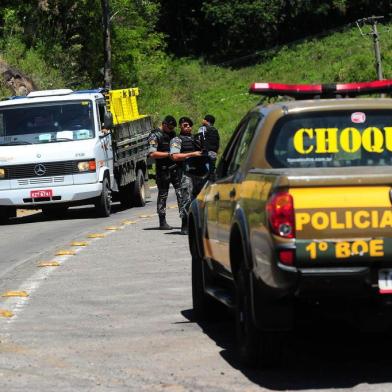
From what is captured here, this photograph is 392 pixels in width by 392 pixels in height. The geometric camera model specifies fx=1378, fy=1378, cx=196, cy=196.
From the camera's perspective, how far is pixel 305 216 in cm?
783

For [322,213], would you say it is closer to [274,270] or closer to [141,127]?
[274,270]

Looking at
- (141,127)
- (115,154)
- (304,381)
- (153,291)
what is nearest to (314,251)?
(304,381)

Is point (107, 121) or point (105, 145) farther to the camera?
point (105, 145)

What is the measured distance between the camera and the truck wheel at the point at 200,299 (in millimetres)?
10891

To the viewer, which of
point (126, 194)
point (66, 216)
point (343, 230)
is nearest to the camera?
point (343, 230)

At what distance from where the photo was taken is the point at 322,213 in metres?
7.83

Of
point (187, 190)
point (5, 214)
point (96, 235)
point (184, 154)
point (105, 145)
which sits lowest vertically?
point (5, 214)

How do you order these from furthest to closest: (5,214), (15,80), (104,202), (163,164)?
(15,80)
(5,214)
(104,202)
(163,164)

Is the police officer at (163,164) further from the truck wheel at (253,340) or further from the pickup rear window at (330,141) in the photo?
the truck wheel at (253,340)

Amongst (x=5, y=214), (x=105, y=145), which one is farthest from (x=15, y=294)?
(x=5, y=214)

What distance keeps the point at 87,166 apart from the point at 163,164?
400 cm

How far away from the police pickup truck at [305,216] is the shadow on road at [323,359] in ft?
0.75

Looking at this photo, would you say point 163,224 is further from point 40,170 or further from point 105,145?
point 105,145

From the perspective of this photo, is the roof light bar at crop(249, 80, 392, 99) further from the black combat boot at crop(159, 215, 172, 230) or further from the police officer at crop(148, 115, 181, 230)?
the black combat boot at crop(159, 215, 172, 230)
